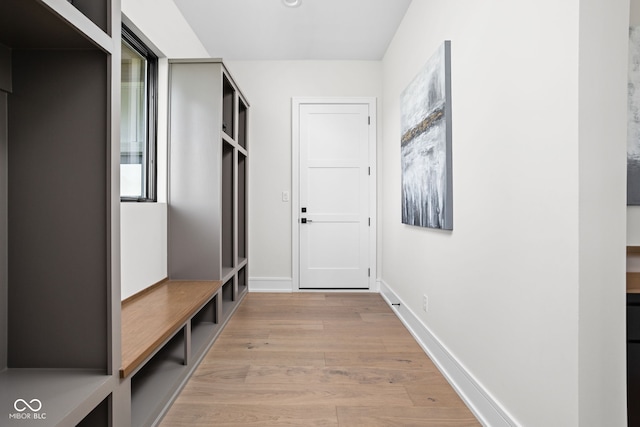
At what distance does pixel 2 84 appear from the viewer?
119cm

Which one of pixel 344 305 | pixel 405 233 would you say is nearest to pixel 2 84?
pixel 405 233

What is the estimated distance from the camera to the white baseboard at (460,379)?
5.02 ft

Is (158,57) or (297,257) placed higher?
(158,57)

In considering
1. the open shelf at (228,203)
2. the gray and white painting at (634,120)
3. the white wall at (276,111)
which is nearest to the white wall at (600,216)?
the gray and white painting at (634,120)

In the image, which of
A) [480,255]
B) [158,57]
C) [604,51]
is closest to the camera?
[604,51]

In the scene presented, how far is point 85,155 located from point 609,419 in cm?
190

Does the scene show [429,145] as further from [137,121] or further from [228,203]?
[137,121]

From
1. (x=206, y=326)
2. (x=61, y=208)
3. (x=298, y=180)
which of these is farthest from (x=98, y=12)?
(x=298, y=180)

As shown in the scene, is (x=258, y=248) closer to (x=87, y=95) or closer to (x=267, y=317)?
(x=267, y=317)

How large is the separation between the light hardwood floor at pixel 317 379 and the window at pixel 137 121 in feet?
4.17

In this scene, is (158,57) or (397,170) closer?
(158,57)

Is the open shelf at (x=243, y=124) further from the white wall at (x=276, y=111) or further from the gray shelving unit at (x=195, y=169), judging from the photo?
the gray shelving unit at (x=195, y=169)

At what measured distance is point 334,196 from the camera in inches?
162

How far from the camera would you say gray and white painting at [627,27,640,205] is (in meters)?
1.49
